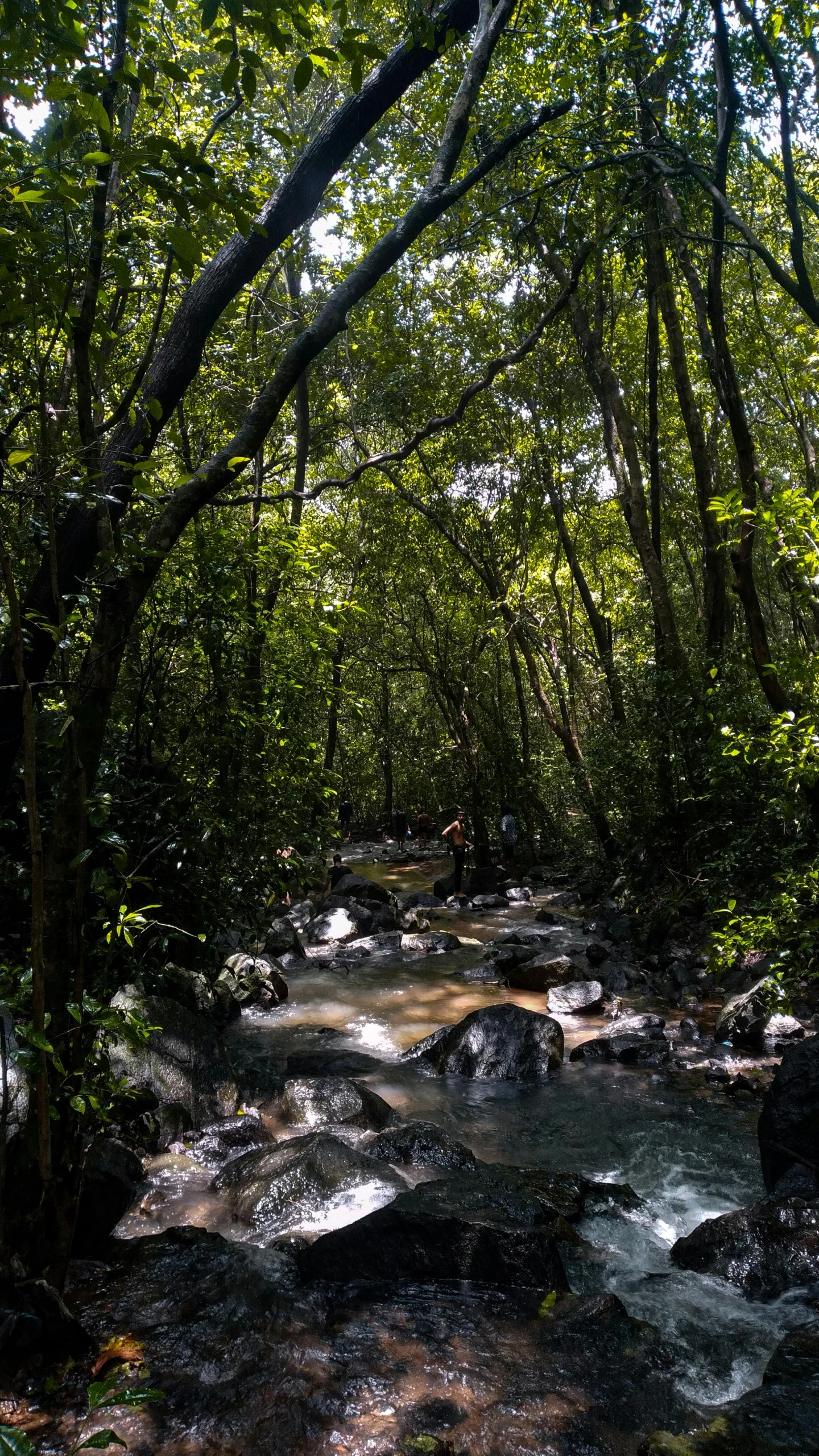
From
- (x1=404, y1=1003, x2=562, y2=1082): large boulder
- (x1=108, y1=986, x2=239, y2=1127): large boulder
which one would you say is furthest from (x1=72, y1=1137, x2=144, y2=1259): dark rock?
(x1=404, y1=1003, x2=562, y2=1082): large boulder

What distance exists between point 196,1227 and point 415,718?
92.6 feet

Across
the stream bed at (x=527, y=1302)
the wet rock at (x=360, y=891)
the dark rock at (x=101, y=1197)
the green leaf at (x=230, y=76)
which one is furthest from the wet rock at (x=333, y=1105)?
the wet rock at (x=360, y=891)

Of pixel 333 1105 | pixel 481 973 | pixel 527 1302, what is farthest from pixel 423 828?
pixel 527 1302

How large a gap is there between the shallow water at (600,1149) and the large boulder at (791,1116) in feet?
1.26

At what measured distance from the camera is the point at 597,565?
79.3ft

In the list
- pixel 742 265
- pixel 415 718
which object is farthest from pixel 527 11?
pixel 415 718

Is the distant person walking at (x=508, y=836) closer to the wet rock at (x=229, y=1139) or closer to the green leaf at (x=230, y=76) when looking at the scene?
the wet rock at (x=229, y=1139)

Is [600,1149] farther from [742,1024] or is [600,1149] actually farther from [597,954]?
[597,954]

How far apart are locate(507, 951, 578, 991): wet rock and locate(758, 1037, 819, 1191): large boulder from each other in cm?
515

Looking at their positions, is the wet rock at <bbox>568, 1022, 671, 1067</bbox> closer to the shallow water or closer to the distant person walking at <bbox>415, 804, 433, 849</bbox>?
the shallow water

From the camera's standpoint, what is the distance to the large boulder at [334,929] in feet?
48.5

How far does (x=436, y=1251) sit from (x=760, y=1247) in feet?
5.50

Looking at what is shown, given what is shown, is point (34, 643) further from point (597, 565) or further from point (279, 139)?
point (597, 565)

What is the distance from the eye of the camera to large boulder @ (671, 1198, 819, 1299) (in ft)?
13.5
